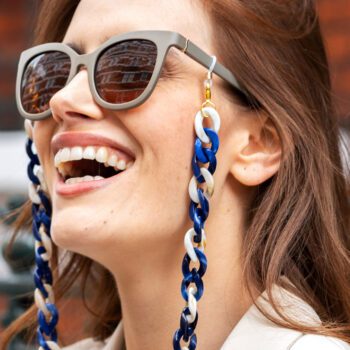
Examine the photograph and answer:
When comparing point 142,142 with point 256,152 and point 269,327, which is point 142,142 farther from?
point 269,327

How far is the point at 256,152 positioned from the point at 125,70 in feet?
1.39

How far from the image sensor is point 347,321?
2346 mm

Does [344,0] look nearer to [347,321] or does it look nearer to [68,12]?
[68,12]

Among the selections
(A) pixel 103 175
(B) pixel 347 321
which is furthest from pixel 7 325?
(B) pixel 347 321

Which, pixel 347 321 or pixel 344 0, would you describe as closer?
pixel 347 321

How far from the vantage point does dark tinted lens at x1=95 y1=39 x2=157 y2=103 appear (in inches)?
86.9

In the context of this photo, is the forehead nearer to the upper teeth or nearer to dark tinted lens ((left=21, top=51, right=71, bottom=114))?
dark tinted lens ((left=21, top=51, right=71, bottom=114))

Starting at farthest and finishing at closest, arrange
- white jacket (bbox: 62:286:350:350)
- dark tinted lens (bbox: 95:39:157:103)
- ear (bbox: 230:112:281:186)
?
ear (bbox: 230:112:281:186), dark tinted lens (bbox: 95:39:157:103), white jacket (bbox: 62:286:350:350)

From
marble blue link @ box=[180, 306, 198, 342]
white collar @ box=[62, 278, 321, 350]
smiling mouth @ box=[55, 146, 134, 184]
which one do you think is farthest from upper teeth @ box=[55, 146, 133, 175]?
white collar @ box=[62, 278, 321, 350]

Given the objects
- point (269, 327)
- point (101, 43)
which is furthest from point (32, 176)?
point (269, 327)

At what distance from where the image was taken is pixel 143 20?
228 cm

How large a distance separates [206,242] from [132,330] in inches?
13.7

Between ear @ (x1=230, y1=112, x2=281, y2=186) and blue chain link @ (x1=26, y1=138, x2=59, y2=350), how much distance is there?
0.58m

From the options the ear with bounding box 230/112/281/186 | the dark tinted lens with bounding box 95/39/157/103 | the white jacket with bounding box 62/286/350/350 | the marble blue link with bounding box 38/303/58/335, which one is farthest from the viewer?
the marble blue link with bounding box 38/303/58/335
